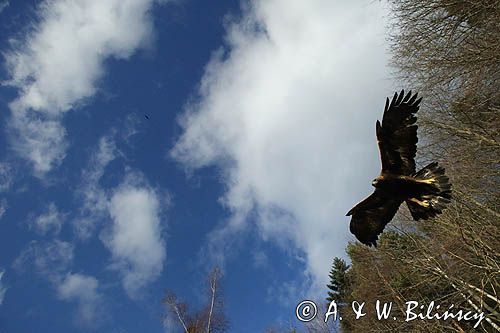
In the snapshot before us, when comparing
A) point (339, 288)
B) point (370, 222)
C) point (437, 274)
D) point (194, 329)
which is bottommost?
point (437, 274)

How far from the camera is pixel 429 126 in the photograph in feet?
27.0

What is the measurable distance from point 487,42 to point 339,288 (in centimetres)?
1712

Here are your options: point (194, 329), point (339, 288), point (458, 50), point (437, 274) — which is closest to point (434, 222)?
point (437, 274)

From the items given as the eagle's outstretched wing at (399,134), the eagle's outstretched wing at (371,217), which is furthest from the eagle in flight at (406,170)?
the eagle's outstretched wing at (371,217)

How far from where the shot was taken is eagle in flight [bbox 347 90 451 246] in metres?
4.35

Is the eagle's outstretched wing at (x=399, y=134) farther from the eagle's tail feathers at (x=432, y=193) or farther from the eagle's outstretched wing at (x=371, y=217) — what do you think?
the eagle's outstretched wing at (x=371, y=217)

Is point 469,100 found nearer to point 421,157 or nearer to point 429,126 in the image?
point 429,126

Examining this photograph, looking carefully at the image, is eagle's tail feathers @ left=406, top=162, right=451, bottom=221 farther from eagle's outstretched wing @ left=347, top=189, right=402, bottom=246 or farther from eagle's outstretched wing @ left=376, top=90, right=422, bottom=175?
eagle's outstretched wing @ left=347, top=189, right=402, bottom=246

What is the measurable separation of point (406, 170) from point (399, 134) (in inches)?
16.9

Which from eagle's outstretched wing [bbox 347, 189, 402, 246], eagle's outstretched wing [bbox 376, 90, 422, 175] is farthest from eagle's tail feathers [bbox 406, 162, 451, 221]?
eagle's outstretched wing [bbox 347, 189, 402, 246]

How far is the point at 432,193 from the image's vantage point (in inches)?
175

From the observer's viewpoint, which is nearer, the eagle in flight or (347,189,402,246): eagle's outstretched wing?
the eagle in flight

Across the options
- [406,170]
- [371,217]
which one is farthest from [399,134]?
[371,217]

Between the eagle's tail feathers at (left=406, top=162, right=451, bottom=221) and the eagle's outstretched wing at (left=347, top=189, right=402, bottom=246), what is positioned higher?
the eagle's outstretched wing at (left=347, top=189, right=402, bottom=246)
